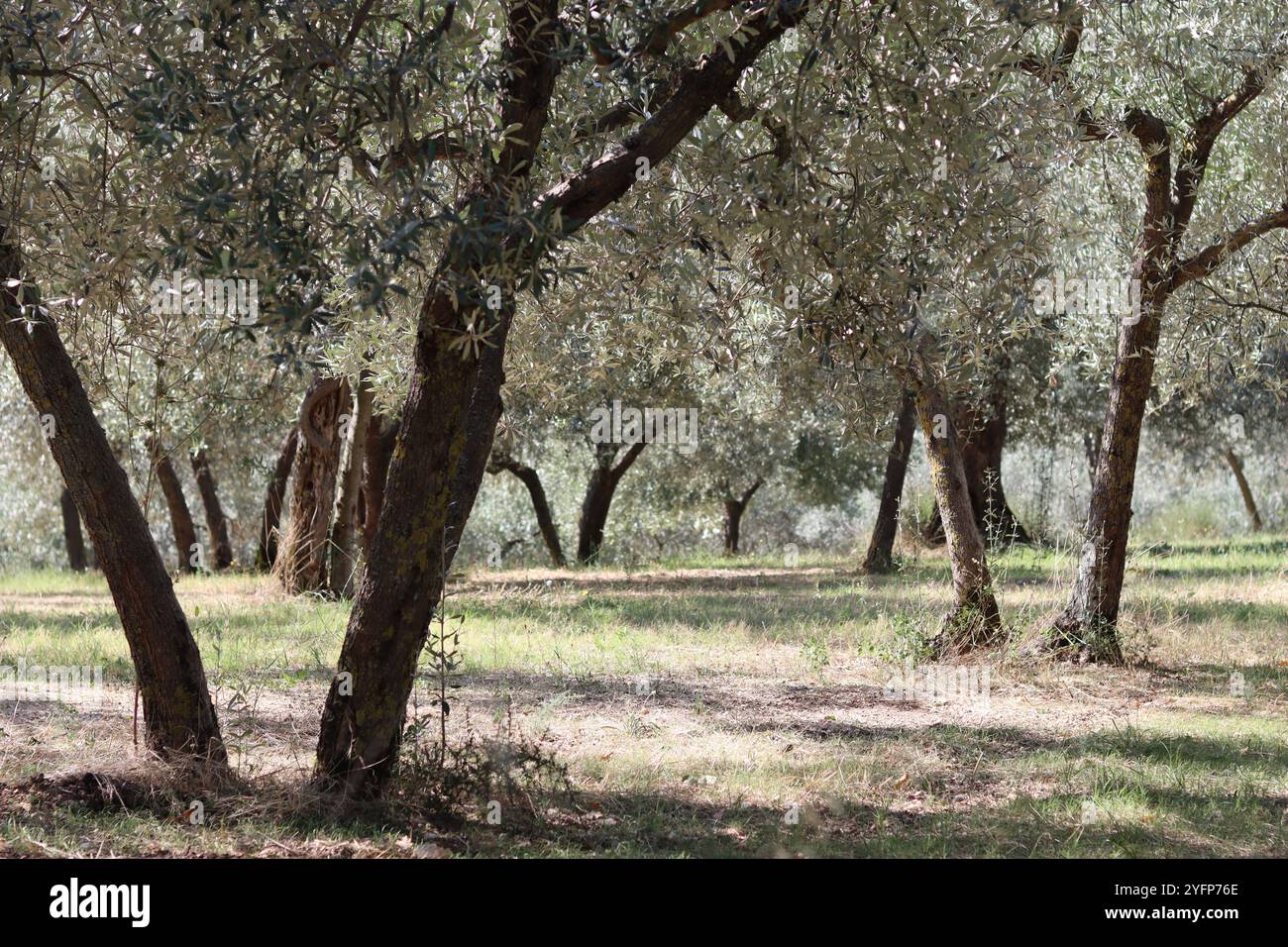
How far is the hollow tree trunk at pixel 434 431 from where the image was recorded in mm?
5371

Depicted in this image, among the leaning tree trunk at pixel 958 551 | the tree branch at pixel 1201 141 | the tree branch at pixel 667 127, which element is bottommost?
the leaning tree trunk at pixel 958 551

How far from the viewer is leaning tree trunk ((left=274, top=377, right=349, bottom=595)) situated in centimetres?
1487

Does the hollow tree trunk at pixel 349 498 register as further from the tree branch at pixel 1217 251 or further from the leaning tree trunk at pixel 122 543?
the tree branch at pixel 1217 251

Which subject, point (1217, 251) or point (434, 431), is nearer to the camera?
point (434, 431)

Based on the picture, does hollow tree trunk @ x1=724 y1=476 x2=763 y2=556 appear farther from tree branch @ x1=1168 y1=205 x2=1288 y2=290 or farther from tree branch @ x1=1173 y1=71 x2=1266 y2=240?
tree branch @ x1=1168 y1=205 x2=1288 y2=290

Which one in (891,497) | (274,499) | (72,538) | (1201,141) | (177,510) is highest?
(1201,141)

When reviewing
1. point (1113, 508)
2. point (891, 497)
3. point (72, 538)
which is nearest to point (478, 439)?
point (1113, 508)

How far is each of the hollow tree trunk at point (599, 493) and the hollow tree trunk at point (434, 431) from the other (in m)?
17.6

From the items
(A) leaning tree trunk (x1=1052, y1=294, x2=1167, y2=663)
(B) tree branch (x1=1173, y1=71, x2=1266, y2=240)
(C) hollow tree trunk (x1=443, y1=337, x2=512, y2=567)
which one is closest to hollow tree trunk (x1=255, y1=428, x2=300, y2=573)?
(A) leaning tree trunk (x1=1052, y1=294, x2=1167, y2=663)

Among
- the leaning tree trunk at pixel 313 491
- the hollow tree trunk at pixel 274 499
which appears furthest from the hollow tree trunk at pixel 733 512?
the leaning tree trunk at pixel 313 491

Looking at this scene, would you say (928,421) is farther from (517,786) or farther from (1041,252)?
(517,786)

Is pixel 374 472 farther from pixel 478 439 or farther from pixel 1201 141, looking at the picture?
pixel 1201 141

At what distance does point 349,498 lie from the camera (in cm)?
1439

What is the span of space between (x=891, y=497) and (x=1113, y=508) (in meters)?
7.03
